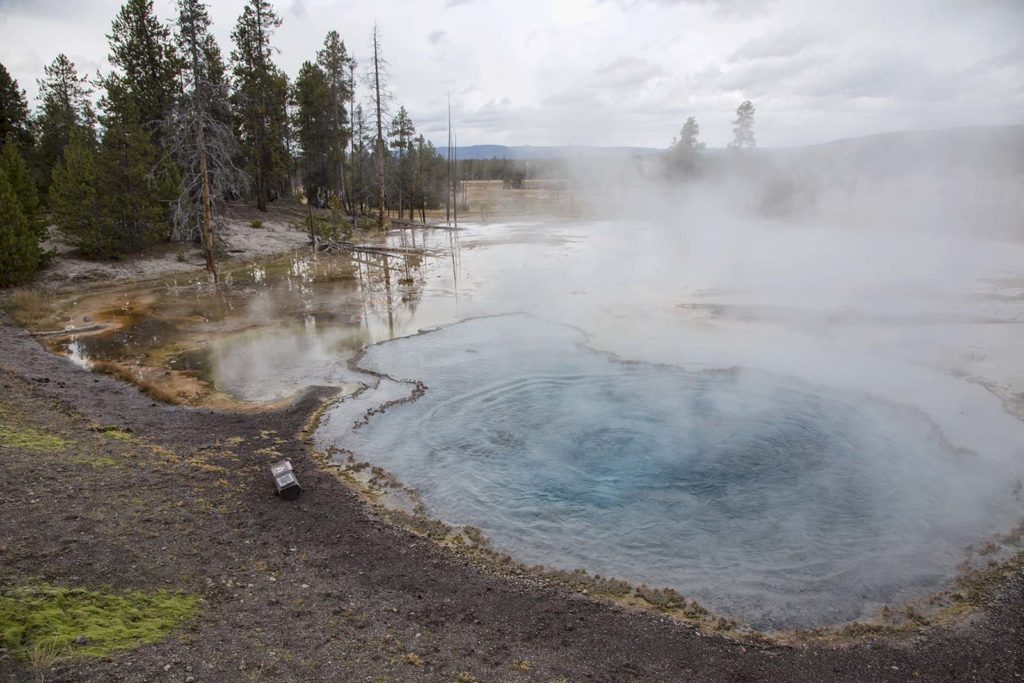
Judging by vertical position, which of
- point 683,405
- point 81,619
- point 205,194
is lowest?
point 683,405

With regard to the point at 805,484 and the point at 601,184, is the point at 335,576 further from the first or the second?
the point at 601,184

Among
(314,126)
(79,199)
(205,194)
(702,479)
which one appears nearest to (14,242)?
(79,199)

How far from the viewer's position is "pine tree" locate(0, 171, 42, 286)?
14.8m

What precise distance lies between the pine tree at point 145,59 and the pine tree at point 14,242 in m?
9.83

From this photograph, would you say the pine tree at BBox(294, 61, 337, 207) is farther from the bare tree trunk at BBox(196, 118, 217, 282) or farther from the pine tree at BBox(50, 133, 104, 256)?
the pine tree at BBox(50, 133, 104, 256)

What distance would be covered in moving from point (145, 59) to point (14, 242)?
519 inches

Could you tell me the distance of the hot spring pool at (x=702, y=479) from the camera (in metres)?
5.56

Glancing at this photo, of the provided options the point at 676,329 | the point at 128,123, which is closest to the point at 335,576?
the point at 676,329

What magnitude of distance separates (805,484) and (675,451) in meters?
1.48

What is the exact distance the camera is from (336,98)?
112 feet

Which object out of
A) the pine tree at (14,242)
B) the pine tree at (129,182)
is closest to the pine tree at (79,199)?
the pine tree at (129,182)

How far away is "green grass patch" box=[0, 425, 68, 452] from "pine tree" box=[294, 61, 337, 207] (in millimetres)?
28133

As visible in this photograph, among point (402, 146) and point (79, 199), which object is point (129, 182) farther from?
point (402, 146)

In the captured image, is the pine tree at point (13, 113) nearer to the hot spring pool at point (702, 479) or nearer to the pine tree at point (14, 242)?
the pine tree at point (14, 242)
